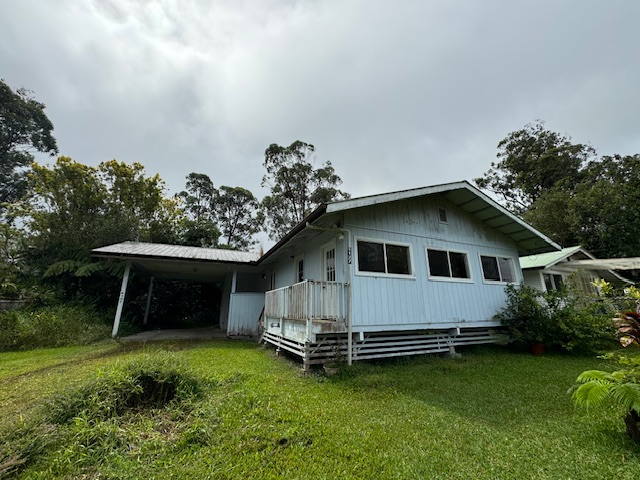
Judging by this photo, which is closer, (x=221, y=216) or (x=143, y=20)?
(x=143, y=20)

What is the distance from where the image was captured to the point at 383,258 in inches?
260

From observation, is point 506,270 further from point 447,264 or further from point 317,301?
point 317,301

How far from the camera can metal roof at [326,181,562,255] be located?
6827 mm

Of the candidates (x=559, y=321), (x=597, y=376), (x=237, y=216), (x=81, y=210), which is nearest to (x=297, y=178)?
(x=237, y=216)

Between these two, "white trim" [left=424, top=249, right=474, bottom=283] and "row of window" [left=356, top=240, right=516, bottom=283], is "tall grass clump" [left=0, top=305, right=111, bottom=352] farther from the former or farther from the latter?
"white trim" [left=424, top=249, right=474, bottom=283]

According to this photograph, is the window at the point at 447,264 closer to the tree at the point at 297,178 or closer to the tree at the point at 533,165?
the tree at the point at 297,178

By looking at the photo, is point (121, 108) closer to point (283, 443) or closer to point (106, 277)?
point (106, 277)

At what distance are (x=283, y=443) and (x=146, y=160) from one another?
20138 mm

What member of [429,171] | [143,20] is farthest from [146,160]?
[429,171]

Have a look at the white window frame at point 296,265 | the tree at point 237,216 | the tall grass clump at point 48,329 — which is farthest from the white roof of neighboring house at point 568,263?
the tree at point 237,216

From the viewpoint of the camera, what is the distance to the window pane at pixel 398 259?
21.9 ft

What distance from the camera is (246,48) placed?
6551mm

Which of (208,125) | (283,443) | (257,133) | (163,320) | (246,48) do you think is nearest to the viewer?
(283,443)

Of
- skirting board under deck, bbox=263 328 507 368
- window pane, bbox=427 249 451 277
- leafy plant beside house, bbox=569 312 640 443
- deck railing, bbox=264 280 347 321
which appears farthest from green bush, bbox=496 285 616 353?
deck railing, bbox=264 280 347 321
